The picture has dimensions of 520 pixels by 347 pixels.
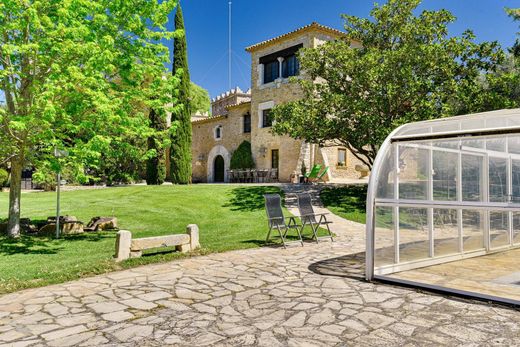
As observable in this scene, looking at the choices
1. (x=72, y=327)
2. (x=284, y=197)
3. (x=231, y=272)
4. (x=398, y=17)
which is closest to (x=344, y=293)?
(x=231, y=272)

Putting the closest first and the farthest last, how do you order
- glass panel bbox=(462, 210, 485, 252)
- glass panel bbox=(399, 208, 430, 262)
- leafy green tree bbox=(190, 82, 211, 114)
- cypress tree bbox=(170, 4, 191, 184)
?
glass panel bbox=(399, 208, 430, 262) < glass panel bbox=(462, 210, 485, 252) < cypress tree bbox=(170, 4, 191, 184) < leafy green tree bbox=(190, 82, 211, 114)

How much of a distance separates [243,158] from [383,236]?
22.6 metres

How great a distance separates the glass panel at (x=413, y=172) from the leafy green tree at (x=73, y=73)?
5.79 metres

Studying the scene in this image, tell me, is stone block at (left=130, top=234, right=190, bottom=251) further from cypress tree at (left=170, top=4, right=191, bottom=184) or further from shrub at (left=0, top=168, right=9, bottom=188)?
shrub at (left=0, top=168, right=9, bottom=188)

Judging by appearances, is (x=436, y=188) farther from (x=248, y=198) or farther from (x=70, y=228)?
(x=248, y=198)

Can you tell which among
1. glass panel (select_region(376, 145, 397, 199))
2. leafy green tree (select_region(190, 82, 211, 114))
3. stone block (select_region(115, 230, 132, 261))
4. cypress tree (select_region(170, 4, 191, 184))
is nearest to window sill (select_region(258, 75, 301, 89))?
cypress tree (select_region(170, 4, 191, 184))

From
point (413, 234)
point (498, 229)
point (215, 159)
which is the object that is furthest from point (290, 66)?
point (413, 234)

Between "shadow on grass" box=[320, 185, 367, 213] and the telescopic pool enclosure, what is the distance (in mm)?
8224

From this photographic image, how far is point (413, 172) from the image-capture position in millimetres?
7094

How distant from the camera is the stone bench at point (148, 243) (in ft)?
25.3

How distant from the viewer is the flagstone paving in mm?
4051

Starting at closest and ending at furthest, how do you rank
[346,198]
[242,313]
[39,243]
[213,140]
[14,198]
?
[242,313] → [39,243] → [14,198] → [346,198] → [213,140]

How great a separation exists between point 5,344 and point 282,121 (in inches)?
608

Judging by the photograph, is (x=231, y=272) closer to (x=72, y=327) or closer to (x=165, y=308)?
(x=165, y=308)
